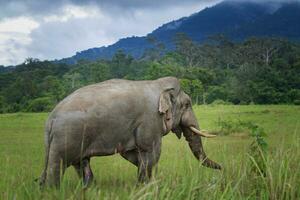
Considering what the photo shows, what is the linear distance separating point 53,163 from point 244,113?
16.9 m

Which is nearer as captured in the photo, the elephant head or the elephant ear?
the elephant ear

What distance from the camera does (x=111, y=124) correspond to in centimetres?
605

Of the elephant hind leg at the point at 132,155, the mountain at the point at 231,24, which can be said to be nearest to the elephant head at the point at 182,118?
the elephant hind leg at the point at 132,155

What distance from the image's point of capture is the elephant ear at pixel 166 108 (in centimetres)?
667

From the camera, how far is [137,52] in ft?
475

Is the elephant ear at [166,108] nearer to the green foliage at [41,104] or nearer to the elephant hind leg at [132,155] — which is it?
the elephant hind leg at [132,155]

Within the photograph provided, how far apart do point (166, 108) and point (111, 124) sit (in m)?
0.92

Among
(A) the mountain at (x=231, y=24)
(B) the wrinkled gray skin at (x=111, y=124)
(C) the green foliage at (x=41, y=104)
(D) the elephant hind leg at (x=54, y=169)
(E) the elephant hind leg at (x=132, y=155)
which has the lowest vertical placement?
(C) the green foliage at (x=41, y=104)

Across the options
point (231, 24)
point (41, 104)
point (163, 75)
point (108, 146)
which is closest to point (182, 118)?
point (108, 146)

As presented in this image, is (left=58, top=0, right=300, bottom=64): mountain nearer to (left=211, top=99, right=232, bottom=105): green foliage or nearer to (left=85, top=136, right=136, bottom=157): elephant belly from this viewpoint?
(left=211, top=99, right=232, bottom=105): green foliage

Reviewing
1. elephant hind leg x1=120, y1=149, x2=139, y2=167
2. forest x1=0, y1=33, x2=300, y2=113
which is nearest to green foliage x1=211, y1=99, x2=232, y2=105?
forest x1=0, y1=33, x2=300, y2=113

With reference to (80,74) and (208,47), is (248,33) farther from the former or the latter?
(80,74)

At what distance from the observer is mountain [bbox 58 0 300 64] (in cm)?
15038

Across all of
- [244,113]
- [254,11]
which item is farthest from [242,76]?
[254,11]
